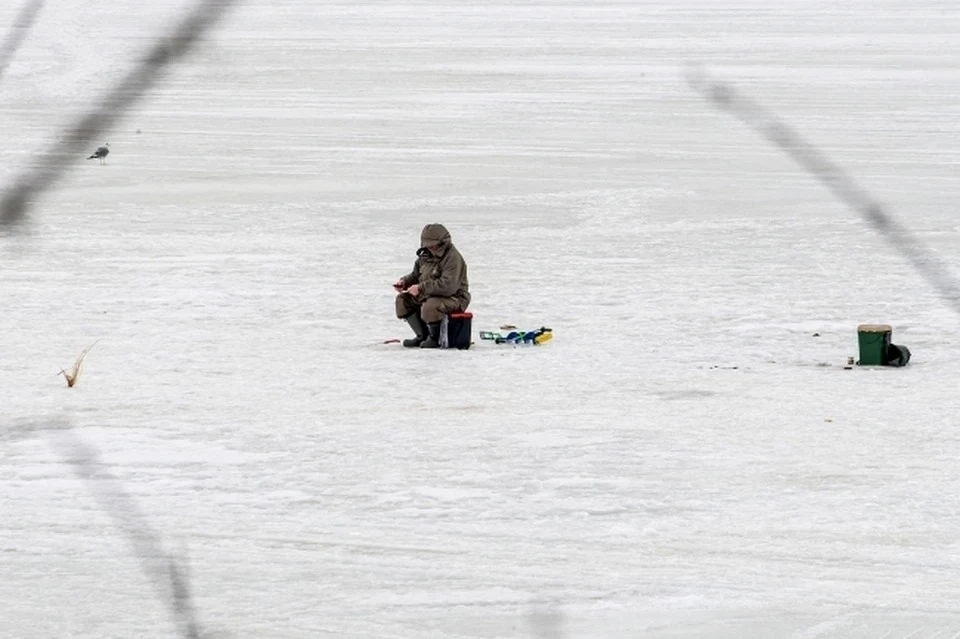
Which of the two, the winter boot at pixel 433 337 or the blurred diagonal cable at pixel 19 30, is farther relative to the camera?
the winter boot at pixel 433 337

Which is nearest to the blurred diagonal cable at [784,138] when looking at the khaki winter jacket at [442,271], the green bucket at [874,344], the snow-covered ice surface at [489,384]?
the snow-covered ice surface at [489,384]

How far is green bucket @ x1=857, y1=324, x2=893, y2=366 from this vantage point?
9359 millimetres

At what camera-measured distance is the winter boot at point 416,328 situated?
10.5 meters

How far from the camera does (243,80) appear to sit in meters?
29.6

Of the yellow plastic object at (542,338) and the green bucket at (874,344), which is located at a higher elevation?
the green bucket at (874,344)

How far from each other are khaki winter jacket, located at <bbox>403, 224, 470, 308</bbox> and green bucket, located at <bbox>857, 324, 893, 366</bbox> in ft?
7.57

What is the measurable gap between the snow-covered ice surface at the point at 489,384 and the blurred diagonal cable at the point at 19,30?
0.06 metres

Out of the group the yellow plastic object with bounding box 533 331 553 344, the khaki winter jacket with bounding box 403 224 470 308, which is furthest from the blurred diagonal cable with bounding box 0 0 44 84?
the yellow plastic object with bounding box 533 331 553 344

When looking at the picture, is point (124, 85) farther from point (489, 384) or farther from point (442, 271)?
point (442, 271)

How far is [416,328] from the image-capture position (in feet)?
34.4

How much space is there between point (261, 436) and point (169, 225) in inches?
321

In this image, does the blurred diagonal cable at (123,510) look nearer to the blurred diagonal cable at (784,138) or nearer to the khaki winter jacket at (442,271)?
the khaki winter jacket at (442,271)

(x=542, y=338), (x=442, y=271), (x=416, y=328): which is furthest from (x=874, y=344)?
(x=416, y=328)

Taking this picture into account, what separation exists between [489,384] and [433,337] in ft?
4.13
